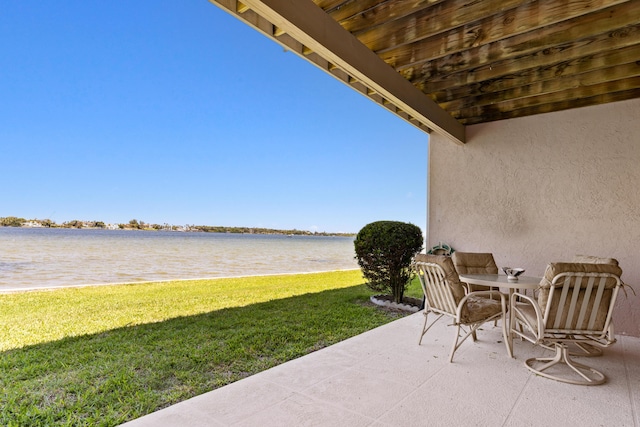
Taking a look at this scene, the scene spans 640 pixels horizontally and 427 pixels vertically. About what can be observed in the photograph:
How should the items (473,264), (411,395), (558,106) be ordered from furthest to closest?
(558,106) → (473,264) → (411,395)

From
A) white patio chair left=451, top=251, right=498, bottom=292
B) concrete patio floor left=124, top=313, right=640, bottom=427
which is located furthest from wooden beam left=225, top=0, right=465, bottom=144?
concrete patio floor left=124, top=313, right=640, bottom=427

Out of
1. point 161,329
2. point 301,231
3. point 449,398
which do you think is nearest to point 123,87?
point 161,329

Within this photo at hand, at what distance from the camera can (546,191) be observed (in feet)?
14.9

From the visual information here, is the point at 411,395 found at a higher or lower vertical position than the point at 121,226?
lower

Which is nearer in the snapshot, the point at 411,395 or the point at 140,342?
the point at 411,395

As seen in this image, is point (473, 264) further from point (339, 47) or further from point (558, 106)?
point (339, 47)

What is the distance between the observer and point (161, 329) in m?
4.07

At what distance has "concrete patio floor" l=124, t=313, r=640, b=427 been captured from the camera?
197 cm

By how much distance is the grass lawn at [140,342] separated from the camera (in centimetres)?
224

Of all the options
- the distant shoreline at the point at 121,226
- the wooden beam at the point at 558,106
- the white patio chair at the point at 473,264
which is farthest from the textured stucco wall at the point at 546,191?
the distant shoreline at the point at 121,226

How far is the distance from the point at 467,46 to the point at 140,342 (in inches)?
171

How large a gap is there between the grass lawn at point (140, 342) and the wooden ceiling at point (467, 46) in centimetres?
268

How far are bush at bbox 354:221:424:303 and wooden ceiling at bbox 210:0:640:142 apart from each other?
6.02ft

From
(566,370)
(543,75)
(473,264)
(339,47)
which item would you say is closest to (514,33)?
(543,75)
